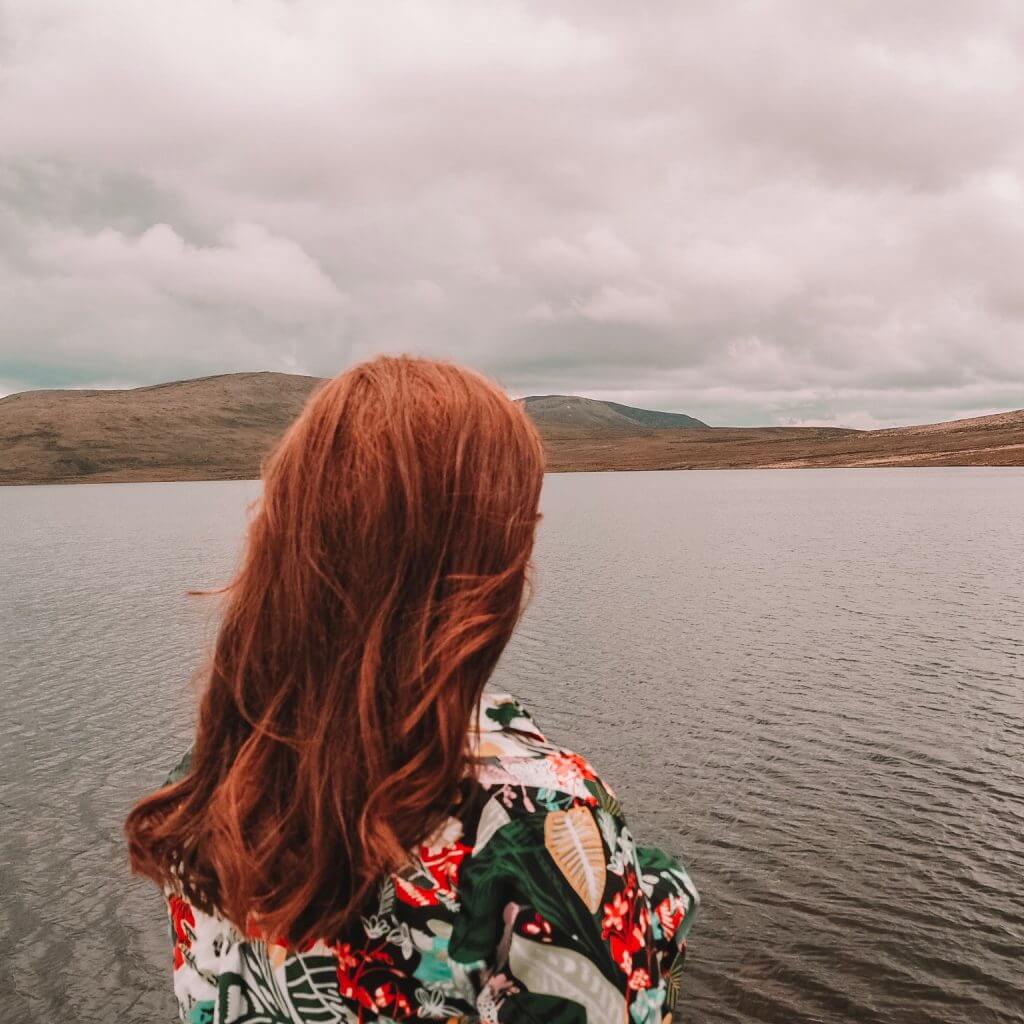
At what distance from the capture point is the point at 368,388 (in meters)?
2.27

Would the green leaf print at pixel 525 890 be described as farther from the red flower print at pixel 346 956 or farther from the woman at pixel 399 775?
the red flower print at pixel 346 956

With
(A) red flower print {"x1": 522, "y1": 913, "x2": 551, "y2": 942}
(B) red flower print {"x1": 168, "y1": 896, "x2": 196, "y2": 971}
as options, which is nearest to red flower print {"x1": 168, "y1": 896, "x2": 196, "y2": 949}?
(B) red flower print {"x1": 168, "y1": 896, "x2": 196, "y2": 971}

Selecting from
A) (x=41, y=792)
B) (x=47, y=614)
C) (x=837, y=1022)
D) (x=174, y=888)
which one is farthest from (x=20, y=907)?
(x=47, y=614)

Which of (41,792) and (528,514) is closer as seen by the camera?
(528,514)

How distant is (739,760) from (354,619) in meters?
16.5

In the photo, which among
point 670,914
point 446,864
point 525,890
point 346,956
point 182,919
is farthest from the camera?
point 182,919

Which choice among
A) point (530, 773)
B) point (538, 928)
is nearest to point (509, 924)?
point (538, 928)

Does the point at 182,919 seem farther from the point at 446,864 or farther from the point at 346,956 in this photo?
Answer: the point at 446,864

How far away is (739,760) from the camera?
1723 centimetres

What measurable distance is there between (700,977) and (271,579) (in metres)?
10.2

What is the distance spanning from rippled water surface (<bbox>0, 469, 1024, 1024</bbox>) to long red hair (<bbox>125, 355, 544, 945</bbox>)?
1272 millimetres

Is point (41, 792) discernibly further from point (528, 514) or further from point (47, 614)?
point (47, 614)

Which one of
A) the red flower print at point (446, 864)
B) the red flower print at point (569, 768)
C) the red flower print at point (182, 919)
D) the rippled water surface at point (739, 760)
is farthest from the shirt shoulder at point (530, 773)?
the rippled water surface at point (739, 760)

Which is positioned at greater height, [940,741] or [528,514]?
[528,514]
